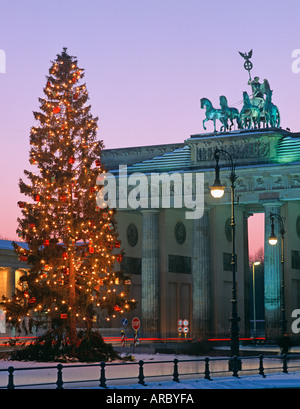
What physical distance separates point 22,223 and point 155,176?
4707 centimetres

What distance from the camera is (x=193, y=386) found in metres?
40.1

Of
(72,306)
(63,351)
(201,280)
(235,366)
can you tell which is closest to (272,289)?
(201,280)

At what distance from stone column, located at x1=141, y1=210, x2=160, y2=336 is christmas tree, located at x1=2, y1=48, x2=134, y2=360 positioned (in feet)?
146

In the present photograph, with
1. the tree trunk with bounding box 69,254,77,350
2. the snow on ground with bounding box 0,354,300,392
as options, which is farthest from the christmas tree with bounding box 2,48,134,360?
the snow on ground with bounding box 0,354,300,392

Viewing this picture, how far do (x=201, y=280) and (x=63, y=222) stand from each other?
1771 inches

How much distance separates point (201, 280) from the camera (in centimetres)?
9844

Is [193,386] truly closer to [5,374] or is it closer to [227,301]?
[5,374]

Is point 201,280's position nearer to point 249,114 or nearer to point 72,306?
point 249,114

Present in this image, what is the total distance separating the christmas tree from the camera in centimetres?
5456

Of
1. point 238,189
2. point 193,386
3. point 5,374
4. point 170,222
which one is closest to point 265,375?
point 193,386

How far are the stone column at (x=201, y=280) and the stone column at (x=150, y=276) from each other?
418 centimetres

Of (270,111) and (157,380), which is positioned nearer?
(157,380)

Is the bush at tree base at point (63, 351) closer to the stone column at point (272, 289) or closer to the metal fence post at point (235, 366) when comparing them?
the metal fence post at point (235, 366)

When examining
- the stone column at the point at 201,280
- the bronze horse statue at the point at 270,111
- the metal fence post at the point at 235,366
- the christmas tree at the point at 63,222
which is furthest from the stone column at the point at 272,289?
the metal fence post at the point at 235,366
